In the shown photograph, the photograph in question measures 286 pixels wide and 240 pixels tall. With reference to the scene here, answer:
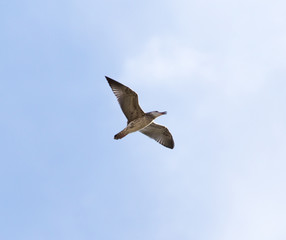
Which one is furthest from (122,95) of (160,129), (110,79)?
(160,129)

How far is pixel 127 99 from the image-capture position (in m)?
21.9

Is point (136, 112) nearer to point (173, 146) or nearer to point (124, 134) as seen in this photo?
point (124, 134)

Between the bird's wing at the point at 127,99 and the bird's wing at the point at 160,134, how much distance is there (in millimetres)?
1843

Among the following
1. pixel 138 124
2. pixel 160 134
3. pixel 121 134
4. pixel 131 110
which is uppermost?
pixel 160 134

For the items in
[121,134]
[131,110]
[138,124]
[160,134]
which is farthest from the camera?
[160,134]

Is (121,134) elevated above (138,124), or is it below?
below

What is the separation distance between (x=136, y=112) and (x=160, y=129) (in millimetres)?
2169

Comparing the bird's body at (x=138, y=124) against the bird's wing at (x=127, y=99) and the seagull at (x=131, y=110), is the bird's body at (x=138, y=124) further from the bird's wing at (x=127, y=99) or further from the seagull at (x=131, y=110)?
the bird's wing at (x=127, y=99)

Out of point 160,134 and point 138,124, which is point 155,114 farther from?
point 160,134

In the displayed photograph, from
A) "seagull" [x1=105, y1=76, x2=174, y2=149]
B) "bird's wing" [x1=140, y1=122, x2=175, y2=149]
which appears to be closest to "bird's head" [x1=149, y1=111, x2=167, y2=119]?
"seagull" [x1=105, y1=76, x2=174, y2=149]

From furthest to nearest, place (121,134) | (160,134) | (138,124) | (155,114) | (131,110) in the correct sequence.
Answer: (160,134) < (155,114) < (131,110) < (138,124) < (121,134)

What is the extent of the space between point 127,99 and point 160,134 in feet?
9.68

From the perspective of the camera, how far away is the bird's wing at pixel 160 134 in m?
23.8

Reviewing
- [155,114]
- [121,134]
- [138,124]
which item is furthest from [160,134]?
[121,134]
